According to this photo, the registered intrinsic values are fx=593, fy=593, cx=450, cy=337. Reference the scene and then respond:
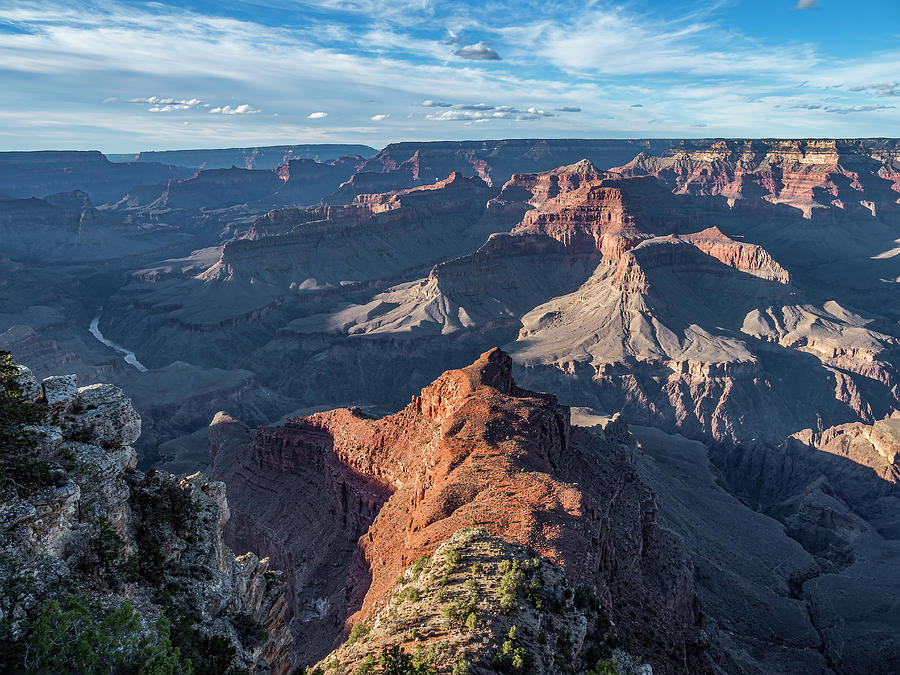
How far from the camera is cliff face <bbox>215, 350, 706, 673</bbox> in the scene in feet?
105

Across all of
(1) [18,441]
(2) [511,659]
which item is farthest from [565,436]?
(1) [18,441]

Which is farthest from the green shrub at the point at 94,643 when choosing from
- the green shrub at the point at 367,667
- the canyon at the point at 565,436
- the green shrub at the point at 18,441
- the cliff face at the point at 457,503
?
the cliff face at the point at 457,503

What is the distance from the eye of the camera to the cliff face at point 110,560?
1471cm

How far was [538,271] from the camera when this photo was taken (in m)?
190

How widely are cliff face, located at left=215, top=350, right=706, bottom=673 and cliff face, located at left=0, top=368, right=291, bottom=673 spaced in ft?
17.6

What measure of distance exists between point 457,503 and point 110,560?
2060 cm

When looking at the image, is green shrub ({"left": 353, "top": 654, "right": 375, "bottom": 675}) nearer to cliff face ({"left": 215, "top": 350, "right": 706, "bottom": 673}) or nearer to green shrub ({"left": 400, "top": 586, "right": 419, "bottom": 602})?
cliff face ({"left": 215, "top": 350, "right": 706, "bottom": 673})

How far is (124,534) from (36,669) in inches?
258

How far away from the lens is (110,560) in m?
18.0

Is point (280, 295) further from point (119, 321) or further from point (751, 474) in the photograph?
point (751, 474)

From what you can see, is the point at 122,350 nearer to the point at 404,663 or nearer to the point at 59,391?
the point at 59,391

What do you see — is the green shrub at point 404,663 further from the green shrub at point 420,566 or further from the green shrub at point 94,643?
the green shrub at point 420,566

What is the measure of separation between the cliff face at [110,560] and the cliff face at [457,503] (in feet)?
17.6

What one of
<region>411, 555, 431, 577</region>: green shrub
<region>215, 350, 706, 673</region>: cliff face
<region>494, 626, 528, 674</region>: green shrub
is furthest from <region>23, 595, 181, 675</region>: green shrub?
<region>411, 555, 431, 577</region>: green shrub
